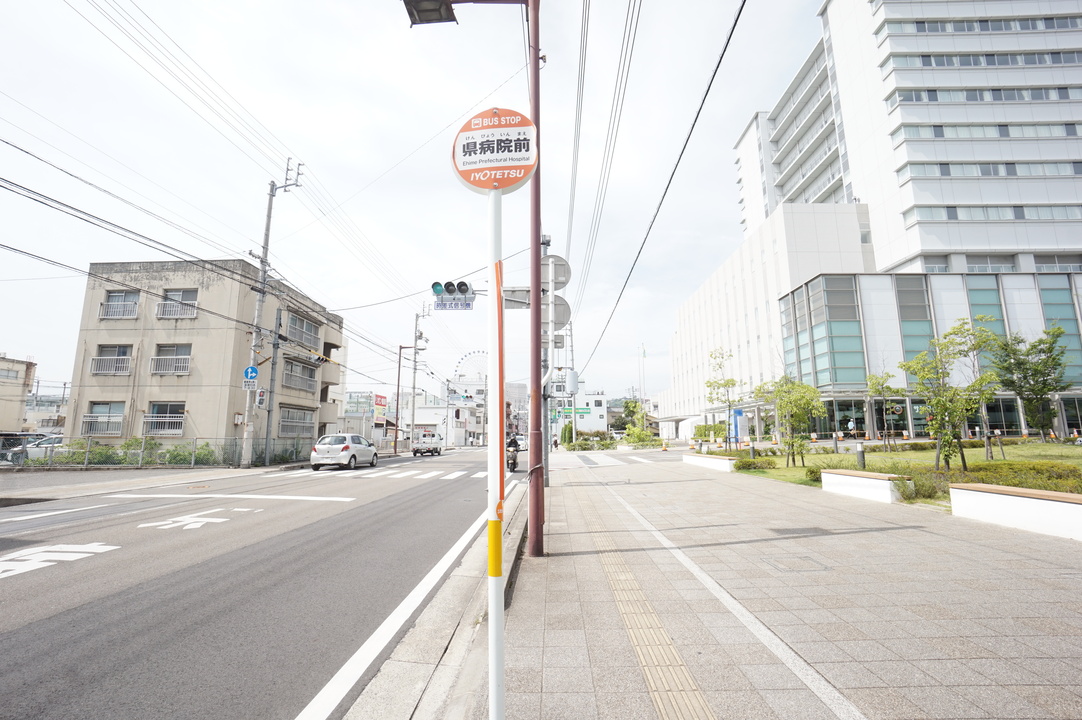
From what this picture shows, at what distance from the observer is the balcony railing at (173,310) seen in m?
24.4

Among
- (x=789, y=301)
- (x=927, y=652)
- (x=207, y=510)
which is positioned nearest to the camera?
(x=927, y=652)

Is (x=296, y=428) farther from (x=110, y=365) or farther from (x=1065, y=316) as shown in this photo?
(x=1065, y=316)

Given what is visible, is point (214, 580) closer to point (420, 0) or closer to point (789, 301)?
point (420, 0)

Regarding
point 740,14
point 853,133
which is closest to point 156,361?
point 740,14

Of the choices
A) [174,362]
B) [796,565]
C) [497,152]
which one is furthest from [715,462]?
[174,362]

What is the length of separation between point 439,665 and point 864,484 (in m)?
10.5

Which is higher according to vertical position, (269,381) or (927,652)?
(269,381)

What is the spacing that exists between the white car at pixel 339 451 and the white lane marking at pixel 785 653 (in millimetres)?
18691

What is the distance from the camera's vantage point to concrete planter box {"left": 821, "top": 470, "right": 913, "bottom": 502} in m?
9.41

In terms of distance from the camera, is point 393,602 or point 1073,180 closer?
point 393,602

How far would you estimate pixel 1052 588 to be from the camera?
4.23 metres

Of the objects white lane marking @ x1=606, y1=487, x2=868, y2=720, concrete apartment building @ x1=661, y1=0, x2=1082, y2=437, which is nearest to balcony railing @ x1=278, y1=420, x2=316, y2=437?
white lane marking @ x1=606, y1=487, x2=868, y2=720

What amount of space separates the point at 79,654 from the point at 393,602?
2.12 m

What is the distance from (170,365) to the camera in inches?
947
